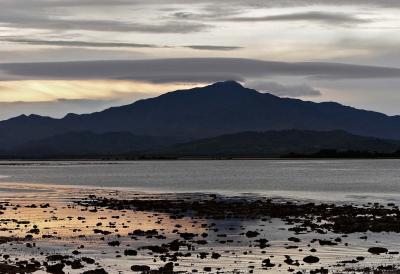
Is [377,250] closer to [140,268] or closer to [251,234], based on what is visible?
[251,234]

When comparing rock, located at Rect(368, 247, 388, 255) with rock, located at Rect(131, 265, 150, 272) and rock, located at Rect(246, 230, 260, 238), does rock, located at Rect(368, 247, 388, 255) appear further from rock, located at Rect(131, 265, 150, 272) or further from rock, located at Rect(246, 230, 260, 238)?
rock, located at Rect(131, 265, 150, 272)

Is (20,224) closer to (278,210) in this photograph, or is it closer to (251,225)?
(251,225)

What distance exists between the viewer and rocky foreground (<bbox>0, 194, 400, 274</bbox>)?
3859 cm

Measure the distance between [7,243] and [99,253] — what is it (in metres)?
8.40

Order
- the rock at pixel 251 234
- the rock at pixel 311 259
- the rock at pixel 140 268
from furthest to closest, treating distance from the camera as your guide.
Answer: the rock at pixel 251 234 < the rock at pixel 311 259 < the rock at pixel 140 268

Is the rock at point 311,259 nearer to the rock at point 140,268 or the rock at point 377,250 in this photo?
the rock at point 377,250

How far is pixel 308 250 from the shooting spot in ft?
145

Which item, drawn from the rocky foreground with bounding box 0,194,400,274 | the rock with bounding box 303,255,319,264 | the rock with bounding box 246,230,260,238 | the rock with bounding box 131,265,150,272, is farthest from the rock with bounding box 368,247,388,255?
the rock with bounding box 131,265,150,272

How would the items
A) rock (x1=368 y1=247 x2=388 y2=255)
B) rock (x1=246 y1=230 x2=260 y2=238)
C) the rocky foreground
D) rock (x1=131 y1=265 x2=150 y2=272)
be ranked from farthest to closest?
rock (x1=246 y1=230 x2=260 y2=238), rock (x1=368 y1=247 x2=388 y2=255), the rocky foreground, rock (x1=131 y1=265 x2=150 y2=272)

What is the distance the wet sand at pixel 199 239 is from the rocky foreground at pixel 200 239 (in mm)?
65

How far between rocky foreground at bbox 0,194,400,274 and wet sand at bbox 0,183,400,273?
2.6 inches

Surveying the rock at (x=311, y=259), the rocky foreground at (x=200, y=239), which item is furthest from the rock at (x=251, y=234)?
the rock at (x=311, y=259)

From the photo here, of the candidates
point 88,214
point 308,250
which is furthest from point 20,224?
point 308,250

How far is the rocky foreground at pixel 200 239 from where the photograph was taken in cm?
3859
